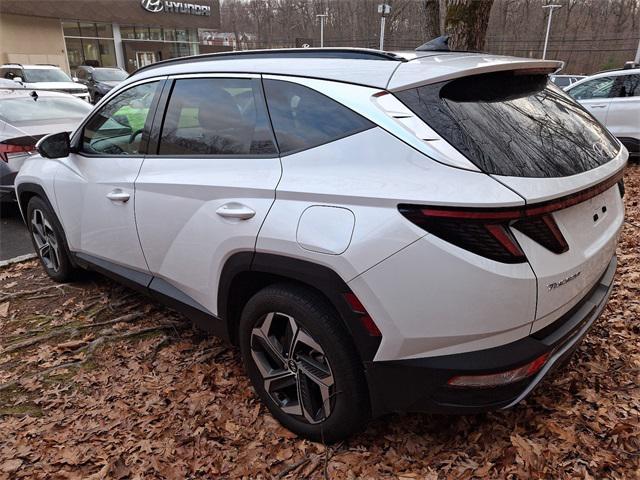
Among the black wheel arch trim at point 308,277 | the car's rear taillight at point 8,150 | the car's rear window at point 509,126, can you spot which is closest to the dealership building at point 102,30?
the car's rear taillight at point 8,150

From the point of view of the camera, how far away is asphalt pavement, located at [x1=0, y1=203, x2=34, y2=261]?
5462 millimetres

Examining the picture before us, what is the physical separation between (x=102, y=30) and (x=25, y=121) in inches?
1432

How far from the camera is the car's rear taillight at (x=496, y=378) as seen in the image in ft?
5.94

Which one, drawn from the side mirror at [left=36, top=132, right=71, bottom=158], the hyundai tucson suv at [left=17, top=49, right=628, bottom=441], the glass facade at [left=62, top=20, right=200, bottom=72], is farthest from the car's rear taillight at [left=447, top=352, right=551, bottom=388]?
the glass facade at [left=62, top=20, right=200, bottom=72]

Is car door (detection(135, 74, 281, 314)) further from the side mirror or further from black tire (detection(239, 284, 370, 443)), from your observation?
the side mirror

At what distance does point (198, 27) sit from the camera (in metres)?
42.2

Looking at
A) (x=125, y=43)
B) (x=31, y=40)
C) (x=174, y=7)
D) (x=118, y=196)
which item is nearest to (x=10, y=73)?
(x=31, y=40)

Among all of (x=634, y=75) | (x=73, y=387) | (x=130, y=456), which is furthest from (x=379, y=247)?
(x=634, y=75)

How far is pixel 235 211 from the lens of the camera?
2.29m

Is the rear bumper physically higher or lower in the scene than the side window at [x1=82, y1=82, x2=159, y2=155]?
lower

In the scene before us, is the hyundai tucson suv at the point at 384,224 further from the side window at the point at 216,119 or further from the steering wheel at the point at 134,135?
the steering wheel at the point at 134,135

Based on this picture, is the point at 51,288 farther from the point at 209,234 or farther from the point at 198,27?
the point at 198,27

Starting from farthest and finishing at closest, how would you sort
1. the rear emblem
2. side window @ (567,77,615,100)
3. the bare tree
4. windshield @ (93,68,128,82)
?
windshield @ (93,68,128,82) → side window @ (567,77,615,100) → the bare tree → the rear emblem

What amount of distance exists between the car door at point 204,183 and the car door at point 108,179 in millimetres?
170
